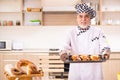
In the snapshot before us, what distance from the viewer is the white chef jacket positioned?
233 centimetres

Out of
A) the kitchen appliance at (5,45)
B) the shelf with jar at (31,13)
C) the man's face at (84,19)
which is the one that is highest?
the shelf with jar at (31,13)

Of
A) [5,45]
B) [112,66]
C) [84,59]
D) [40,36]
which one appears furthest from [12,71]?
[40,36]

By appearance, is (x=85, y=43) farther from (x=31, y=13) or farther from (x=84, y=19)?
(x=31, y=13)

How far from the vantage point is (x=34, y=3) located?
18.6ft

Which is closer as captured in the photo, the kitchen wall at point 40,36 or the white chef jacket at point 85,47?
the white chef jacket at point 85,47

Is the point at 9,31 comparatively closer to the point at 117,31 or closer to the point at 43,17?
the point at 43,17

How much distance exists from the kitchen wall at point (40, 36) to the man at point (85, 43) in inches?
127

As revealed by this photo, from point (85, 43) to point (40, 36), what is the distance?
335cm

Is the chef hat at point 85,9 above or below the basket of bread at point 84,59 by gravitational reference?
above

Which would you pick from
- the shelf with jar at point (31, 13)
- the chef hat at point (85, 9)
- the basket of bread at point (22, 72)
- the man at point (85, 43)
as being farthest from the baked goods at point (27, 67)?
the shelf with jar at point (31, 13)

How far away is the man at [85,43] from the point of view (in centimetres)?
230

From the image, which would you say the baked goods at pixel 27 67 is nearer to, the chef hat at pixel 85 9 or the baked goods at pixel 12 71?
the baked goods at pixel 12 71

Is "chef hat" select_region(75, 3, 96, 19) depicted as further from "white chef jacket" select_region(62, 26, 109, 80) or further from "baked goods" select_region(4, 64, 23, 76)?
"baked goods" select_region(4, 64, 23, 76)

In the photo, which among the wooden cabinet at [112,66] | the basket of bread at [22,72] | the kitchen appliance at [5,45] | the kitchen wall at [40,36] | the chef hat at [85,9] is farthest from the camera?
the kitchen wall at [40,36]
